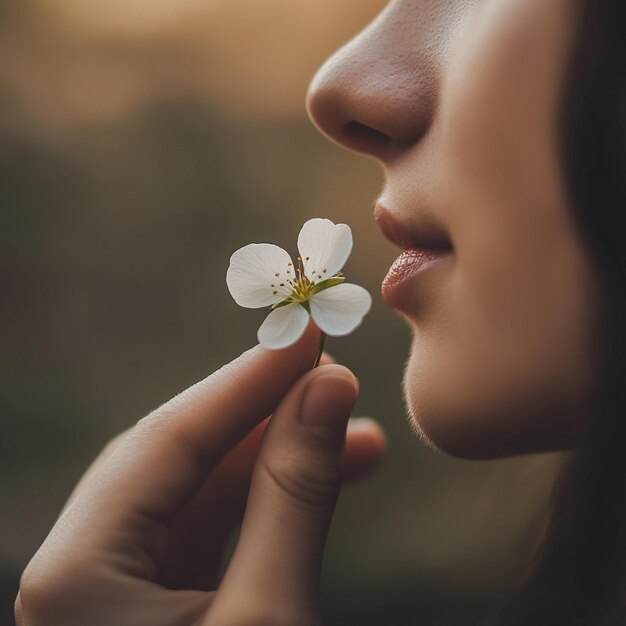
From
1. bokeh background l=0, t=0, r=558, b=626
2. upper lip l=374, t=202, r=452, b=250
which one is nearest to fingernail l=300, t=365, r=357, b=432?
upper lip l=374, t=202, r=452, b=250

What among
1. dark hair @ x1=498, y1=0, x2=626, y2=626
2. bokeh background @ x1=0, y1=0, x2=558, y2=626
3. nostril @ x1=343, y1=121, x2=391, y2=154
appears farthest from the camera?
bokeh background @ x1=0, y1=0, x2=558, y2=626

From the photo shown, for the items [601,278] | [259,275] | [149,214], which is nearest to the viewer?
[601,278]

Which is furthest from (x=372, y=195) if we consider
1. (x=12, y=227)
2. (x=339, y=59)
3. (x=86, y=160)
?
(x=339, y=59)

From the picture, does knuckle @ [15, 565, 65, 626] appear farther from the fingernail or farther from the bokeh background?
the bokeh background

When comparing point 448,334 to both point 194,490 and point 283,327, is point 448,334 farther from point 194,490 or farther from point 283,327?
point 194,490

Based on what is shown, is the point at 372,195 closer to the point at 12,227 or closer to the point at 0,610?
the point at 12,227

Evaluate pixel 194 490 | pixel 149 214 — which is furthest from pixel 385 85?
pixel 149 214

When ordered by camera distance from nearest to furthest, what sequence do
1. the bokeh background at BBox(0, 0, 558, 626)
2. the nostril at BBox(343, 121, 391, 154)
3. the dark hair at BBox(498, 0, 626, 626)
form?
the dark hair at BBox(498, 0, 626, 626) < the nostril at BBox(343, 121, 391, 154) < the bokeh background at BBox(0, 0, 558, 626)

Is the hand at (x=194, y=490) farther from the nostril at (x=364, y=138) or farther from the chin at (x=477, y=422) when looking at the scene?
the nostril at (x=364, y=138)
